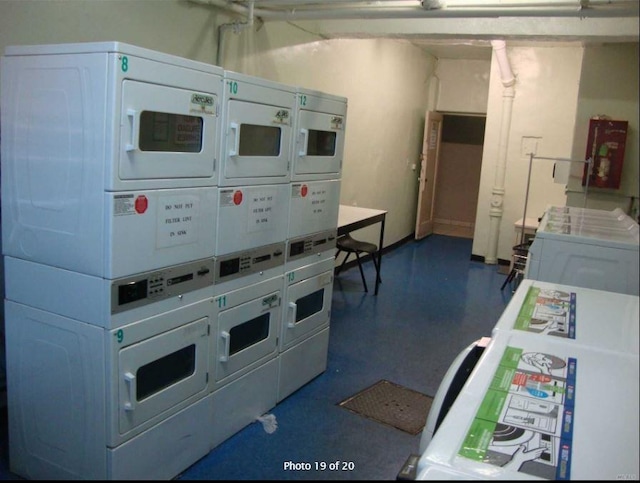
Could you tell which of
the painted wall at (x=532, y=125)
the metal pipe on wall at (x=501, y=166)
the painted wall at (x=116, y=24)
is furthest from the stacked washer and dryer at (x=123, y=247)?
the painted wall at (x=532, y=125)

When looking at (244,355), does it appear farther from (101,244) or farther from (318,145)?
(318,145)

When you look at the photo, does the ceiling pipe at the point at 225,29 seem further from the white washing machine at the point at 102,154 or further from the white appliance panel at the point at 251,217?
the white washing machine at the point at 102,154

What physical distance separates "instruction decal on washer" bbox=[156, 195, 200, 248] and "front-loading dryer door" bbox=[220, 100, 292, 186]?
223 millimetres

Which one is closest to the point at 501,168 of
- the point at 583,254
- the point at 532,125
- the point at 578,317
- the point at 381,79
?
the point at 532,125

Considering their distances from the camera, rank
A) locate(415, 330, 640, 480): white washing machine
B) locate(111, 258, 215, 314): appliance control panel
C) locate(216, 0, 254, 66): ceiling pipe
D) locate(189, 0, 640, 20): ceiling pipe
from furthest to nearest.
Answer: locate(216, 0, 254, 66): ceiling pipe → locate(189, 0, 640, 20): ceiling pipe → locate(111, 258, 215, 314): appliance control panel → locate(415, 330, 640, 480): white washing machine

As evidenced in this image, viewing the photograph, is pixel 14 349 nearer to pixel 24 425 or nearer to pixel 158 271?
pixel 24 425

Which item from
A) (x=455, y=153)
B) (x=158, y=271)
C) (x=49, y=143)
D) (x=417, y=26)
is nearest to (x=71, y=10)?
(x=49, y=143)

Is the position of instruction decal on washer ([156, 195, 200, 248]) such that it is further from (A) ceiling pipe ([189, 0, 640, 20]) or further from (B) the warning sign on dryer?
(A) ceiling pipe ([189, 0, 640, 20])

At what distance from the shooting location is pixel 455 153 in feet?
29.5


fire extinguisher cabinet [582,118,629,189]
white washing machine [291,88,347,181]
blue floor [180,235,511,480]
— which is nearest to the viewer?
fire extinguisher cabinet [582,118,629,189]

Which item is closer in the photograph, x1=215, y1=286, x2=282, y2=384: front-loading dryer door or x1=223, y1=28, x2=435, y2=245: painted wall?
x1=215, y1=286, x2=282, y2=384: front-loading dryer door

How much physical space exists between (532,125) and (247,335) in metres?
5.13

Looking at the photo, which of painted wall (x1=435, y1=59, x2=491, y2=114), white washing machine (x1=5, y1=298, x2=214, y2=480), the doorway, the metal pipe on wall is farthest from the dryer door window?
the doorway

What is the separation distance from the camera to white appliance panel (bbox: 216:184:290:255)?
8.05 feet
